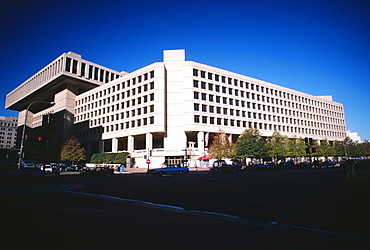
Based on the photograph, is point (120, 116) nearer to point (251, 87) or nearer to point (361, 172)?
point (251, 87)

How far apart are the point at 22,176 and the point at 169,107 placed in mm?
37161

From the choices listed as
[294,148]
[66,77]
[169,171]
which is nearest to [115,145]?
[66,77]

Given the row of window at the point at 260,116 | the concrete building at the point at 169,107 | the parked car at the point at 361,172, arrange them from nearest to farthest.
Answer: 1. the parked car at the point at 361,172
2. the concrete building at the point at 169,107
3. the row of window at the point at 260,116

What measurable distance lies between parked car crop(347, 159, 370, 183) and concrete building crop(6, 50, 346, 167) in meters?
33.7

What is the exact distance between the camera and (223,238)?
4.36 m

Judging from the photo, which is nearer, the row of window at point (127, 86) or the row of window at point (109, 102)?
the row of window at point (127, 86)

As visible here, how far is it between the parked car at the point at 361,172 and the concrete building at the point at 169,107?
33.7 m

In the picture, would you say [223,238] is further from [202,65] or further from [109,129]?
[109,129]

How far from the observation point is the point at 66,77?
218 ft

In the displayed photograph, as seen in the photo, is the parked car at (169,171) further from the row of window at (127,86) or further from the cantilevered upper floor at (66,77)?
the cantilevered upper floor at (66,77)

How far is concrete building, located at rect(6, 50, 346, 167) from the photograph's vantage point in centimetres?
5000

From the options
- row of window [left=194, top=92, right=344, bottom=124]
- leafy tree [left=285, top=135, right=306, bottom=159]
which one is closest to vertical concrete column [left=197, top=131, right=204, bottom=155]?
row of window [left=194, top=92, right=344, bottom=124]

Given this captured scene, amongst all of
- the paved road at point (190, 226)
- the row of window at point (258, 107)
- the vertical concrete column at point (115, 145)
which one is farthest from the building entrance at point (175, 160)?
the paved road at point (190, 226)

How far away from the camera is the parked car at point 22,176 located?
15.4m
